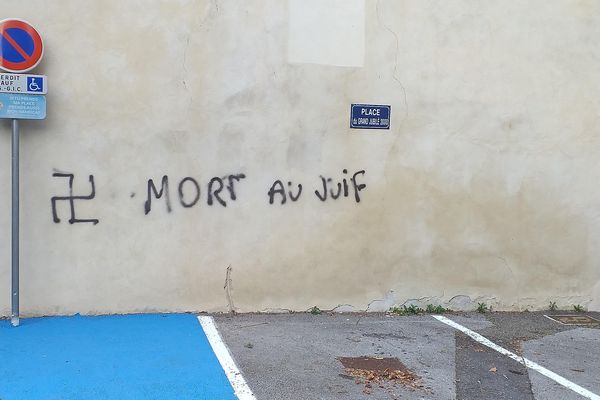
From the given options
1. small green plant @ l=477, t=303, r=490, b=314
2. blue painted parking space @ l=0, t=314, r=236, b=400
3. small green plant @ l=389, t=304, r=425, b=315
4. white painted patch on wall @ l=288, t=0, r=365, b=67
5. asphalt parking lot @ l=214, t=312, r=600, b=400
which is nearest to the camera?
blue painted parking space @ l=0, t=314, r=236, b=400

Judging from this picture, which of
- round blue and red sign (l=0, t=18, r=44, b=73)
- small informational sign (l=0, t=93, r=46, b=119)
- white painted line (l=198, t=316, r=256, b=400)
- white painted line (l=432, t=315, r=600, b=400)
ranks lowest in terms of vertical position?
white painted line (l=432, t=315, r=600, b=400)

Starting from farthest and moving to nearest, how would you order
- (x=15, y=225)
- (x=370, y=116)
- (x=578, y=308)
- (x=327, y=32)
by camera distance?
1. (x=578, y=308)
2. (x=370, y=116)
3. (x=327, y=32)
4. (x=15, y=225)

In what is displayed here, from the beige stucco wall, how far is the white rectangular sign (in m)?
0.33

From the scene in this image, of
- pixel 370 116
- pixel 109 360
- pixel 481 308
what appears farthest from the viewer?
pixel 481 308

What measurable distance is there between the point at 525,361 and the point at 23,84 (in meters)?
5.38

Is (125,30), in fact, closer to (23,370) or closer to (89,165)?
(89,165)

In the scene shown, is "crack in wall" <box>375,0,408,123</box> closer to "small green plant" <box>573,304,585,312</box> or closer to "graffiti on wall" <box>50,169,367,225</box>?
"graffiti on wall" <box>50,169,367,225</box>

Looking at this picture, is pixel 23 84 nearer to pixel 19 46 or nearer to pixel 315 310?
pixel 19 46

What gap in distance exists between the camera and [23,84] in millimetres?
5609

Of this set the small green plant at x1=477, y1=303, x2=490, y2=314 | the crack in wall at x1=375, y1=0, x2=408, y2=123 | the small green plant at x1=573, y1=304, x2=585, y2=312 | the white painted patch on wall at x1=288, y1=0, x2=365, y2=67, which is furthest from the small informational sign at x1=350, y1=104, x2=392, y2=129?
the small green plant at x1=573, y1=304, x2=585, y2=312

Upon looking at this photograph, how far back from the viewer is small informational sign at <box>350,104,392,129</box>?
674cm

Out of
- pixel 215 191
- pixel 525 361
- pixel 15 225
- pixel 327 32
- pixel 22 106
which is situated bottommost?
pixel 525 361

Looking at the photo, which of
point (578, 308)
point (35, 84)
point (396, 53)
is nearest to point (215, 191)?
point (35, 84)

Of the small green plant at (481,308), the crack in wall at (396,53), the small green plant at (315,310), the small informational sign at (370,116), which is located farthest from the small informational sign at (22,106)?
the small green plant at (481,308)
